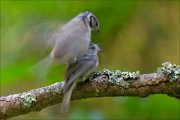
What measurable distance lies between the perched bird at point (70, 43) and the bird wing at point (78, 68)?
0.05 meters

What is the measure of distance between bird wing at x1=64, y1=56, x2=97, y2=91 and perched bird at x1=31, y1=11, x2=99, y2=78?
5 centimetres

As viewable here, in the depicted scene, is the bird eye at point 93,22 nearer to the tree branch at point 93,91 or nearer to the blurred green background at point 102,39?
the tree branch at point 93,91

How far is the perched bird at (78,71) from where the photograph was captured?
1.84 m

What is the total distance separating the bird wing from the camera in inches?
72.6

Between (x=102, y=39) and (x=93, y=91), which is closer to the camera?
(x=93, y=91)

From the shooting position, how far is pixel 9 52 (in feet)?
9.64

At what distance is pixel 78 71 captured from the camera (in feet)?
6.06

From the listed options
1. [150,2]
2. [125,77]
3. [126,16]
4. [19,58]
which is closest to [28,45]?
[19,58]

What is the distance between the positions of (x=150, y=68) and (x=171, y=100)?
511mm

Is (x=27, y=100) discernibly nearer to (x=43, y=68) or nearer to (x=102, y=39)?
(x=43, y=68)

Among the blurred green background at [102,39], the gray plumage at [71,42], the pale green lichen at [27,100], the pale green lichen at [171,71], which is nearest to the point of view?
the gray plumage at [71,42]

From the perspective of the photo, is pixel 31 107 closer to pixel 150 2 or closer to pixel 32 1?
pixel 32 1

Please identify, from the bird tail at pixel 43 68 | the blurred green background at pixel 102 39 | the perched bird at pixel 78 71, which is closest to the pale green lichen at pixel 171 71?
the perched bird at pixel 78 71

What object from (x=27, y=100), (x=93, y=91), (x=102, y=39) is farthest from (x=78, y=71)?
(x=102, y=39)
